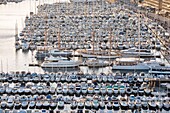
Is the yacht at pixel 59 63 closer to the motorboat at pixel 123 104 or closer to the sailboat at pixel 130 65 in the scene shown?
the sailboat at pixel 130 65

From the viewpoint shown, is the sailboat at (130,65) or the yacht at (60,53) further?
the yacht at (60,53)

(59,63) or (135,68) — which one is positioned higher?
(59,63)

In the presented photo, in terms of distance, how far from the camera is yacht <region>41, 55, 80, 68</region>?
26.5 metres

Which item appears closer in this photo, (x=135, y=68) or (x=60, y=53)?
(x=135, y=68)

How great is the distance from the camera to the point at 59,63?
1048 inches

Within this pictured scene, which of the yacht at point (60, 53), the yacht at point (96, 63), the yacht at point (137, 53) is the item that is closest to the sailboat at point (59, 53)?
A: the yacht at point (60, 53)

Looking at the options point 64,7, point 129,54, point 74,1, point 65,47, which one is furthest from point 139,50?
point 74,1

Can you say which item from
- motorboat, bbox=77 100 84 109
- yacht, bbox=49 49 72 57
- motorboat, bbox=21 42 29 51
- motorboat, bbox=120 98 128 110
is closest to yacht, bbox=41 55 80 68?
yacht, bbox=49 49 72 57

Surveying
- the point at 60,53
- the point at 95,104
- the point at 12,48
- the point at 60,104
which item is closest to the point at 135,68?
the point at 60,53

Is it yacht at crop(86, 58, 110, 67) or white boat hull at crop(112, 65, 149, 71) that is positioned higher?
yacht at crop(86, 58, 110, 67)

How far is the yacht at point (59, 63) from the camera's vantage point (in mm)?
26500

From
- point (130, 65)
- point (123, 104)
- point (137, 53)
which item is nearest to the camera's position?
point (123, 104)

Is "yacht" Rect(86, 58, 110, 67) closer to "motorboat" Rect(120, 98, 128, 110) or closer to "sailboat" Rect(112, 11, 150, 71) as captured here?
"sailboat" Rect(112, 11, 150, 71)

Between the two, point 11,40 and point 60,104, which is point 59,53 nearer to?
point 11,40
